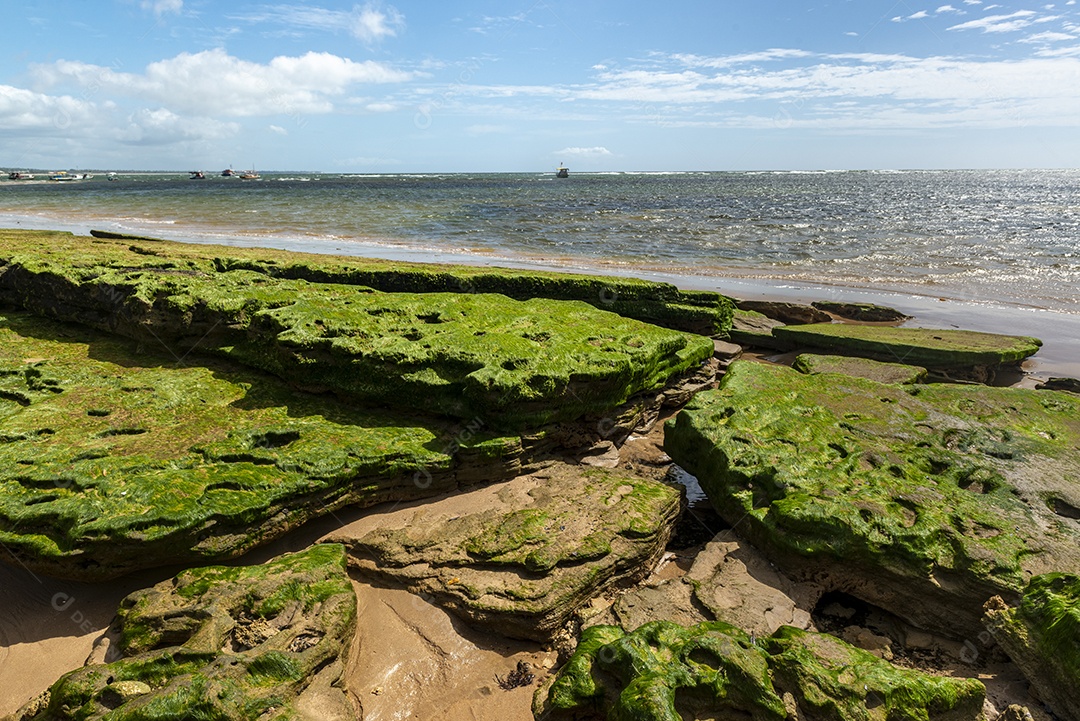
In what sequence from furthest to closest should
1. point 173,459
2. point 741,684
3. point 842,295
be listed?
point 842,295
point 173,459
point 741,684

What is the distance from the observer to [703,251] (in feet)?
85.3

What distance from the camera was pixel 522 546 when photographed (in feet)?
17.5

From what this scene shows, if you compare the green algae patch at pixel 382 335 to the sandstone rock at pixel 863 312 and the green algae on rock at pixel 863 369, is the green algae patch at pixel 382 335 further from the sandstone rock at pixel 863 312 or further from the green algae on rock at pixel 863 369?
the sandstone rock at pixel 863 312

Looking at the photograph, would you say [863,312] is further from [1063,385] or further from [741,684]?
[741,684]

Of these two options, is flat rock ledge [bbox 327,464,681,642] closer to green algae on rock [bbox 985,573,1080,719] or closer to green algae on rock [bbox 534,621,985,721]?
green algae on rock [bbox 534,621,985,721]

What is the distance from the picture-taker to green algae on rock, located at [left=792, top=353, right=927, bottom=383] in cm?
926

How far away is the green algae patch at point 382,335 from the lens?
6902 mm

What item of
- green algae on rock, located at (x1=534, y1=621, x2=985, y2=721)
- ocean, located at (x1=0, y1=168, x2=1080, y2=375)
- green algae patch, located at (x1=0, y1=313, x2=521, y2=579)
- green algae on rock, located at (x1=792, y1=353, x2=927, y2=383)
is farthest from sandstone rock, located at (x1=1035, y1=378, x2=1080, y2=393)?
green algae patch, located at (x1=0, y1=313, x2=521, y2=579)

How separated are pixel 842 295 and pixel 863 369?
356 inches

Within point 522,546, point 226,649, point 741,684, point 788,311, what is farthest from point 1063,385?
point 226,649

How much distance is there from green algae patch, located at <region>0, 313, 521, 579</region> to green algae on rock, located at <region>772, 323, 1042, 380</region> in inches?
313

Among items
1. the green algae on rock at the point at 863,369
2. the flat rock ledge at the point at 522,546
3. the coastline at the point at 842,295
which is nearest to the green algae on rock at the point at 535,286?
the green algae on rock at the point at 863,369

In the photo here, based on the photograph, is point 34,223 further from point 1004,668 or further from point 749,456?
point 1004,668

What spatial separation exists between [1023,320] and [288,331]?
17.2m
